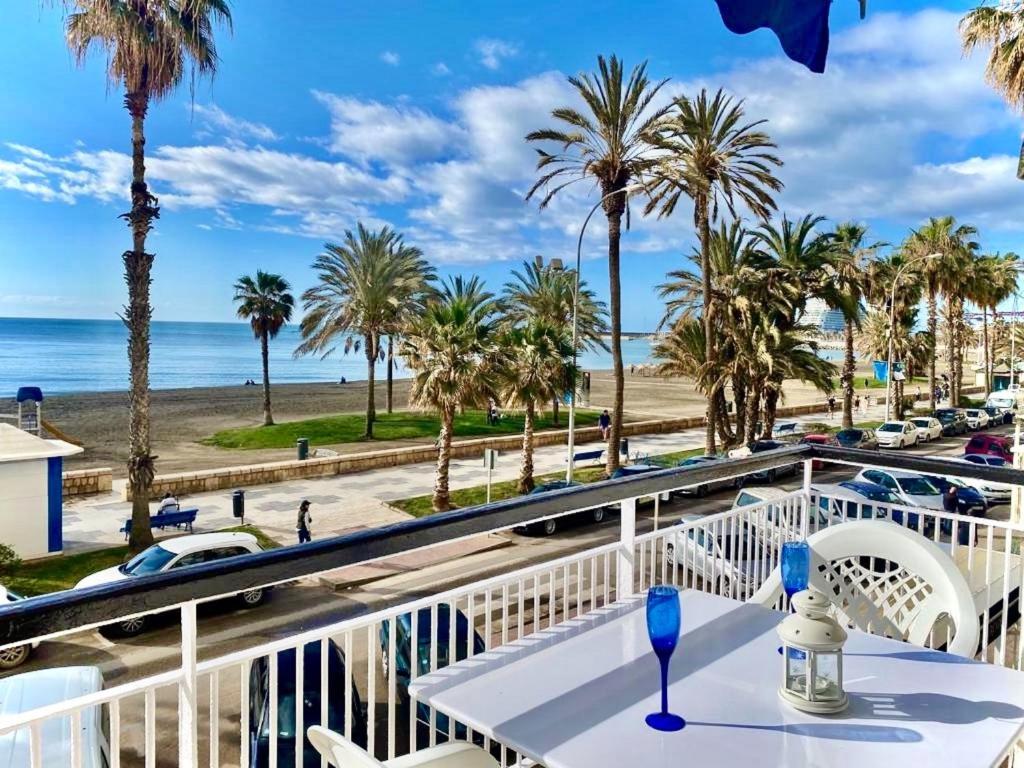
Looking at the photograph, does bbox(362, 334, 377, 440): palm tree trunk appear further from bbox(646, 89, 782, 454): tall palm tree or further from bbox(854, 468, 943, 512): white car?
bbox(854, 468, 943, 512): white car

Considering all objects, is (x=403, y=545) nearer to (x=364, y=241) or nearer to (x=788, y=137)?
(x=788, y=137)

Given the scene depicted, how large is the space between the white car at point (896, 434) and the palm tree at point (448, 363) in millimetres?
16423

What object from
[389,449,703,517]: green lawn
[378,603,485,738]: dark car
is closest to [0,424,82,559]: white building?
[389,449,703,517]: green lawn

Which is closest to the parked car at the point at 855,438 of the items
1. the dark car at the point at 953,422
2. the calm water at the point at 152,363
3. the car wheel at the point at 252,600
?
the dark car at the point at 953,422

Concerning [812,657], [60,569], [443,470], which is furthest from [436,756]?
[443,470]

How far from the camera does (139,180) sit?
45.5 feet

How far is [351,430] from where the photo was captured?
30.1 meters

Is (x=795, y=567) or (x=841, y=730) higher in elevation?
(x=795, y=567)

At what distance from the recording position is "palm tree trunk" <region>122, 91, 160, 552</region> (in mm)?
13781

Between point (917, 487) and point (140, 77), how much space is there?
1903cm

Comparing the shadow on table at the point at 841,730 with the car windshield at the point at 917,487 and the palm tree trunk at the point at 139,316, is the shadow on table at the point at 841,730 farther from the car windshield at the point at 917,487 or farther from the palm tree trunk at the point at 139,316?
the palm tree trunk at the point at 139,316

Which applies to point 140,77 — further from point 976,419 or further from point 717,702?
point 976,419

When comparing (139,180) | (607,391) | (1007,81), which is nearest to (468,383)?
(139,180)

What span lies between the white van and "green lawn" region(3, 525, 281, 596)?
7310 mm
